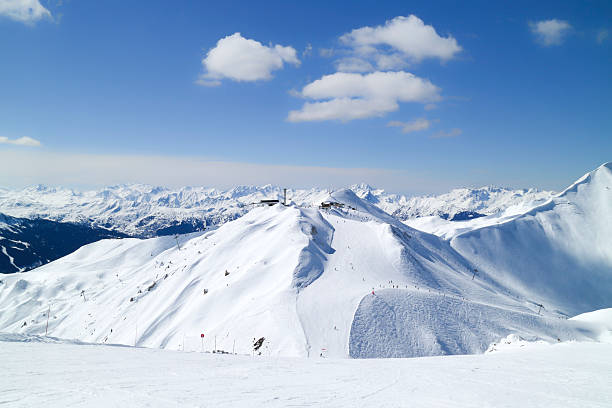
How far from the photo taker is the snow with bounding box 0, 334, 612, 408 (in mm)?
9789

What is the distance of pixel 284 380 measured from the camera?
39.9ft

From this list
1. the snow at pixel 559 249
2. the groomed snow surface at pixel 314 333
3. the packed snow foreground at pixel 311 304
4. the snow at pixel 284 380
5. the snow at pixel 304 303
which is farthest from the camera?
the snow at pixel 559 249

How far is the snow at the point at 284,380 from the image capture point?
979 centimetres

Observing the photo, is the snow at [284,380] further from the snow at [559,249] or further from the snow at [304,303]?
the snow at [559,249]

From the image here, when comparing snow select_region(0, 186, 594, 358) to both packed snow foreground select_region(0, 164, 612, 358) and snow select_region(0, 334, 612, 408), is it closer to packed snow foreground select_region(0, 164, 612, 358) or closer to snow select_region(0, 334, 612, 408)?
packed snow foreground select_region(0, 164, 612, 358)

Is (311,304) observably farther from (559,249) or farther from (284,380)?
(559,249)

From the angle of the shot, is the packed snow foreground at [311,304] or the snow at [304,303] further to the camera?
the packed snow foreground at [311,304]

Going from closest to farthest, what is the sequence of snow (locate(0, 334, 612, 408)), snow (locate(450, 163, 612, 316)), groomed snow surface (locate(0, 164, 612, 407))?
1. snow (locate(0, 334, 612, 408))
2. groomed snow surface (locate(0, 164, 612, 407))
3. snow (locate(450, 163, 612, 316))

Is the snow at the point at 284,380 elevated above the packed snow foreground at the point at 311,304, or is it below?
above

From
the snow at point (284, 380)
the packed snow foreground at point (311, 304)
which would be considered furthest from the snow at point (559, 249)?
the snow at point (284, 380)

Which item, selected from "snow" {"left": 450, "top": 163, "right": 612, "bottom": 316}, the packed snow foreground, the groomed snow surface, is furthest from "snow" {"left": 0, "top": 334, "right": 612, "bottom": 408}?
"snow" {"left": 450, "top": 163, "right": 612, "bottom": 316}

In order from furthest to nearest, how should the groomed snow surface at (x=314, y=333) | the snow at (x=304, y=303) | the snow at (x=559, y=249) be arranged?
the snow at (x=559, y=249) → the snow at (x=304, y=303) → the groomed snow surface at (x=314, y=333)

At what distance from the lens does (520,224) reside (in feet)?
485

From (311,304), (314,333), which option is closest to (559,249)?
(311,304)
